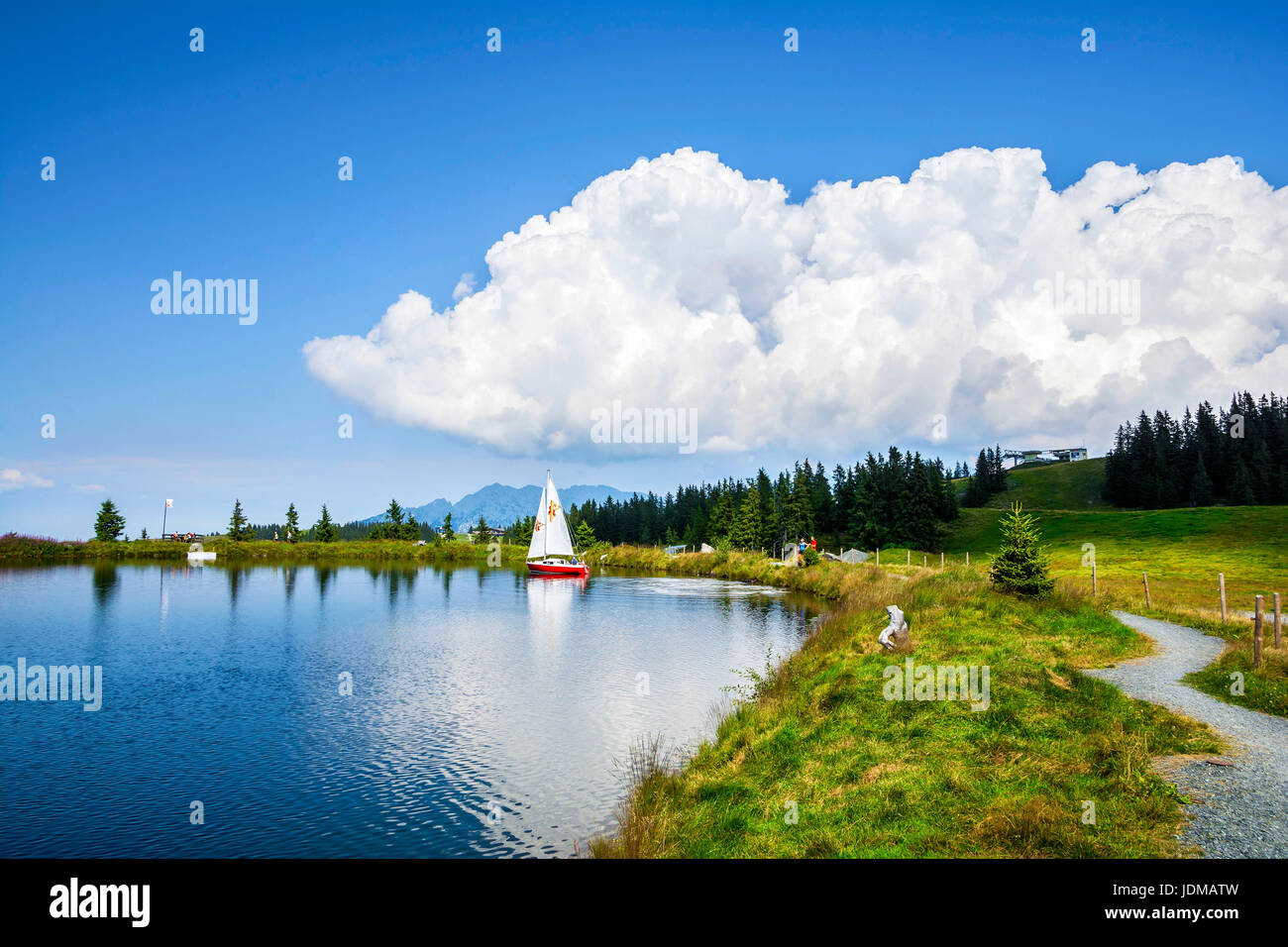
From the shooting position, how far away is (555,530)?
9975 centimetres

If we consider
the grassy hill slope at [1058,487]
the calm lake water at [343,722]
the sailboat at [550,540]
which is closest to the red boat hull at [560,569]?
the sailboat at [550,540]

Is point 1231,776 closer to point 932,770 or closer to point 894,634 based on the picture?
point 932,770

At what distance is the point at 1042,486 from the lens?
180 meters

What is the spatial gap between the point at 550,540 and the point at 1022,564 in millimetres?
74171

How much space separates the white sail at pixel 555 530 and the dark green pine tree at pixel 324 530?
6603 centimetres

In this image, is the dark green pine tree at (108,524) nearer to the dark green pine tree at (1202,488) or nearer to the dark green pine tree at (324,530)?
the dark green pine tree at (324,530)

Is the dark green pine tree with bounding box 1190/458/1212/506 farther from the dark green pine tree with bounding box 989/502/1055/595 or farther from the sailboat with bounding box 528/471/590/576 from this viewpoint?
the dark green pine tree with bounding box 989/502/1055/595

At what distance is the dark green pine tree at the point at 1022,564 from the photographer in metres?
31.2

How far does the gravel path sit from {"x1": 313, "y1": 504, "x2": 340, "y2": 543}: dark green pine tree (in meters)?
146

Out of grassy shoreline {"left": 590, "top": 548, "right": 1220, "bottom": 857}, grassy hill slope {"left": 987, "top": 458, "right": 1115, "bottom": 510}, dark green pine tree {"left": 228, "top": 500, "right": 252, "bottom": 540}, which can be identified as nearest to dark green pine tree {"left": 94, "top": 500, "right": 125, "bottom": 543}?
dark green pine tree {"left": 228, "top": 500, "right": 252, "bottom": 540}

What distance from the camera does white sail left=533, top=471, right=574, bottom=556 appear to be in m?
98.1

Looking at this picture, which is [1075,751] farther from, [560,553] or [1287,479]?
[1287,479]
